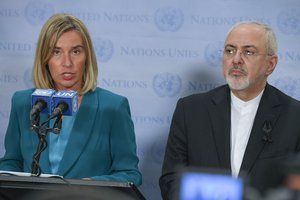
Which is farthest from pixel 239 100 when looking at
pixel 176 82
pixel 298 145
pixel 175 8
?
pixel 175 8

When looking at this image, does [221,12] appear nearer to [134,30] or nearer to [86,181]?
[134,30]

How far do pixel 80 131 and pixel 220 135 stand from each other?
757mm

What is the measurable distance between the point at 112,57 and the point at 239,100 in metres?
1.16

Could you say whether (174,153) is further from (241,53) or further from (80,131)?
(241,53)

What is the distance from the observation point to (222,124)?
277 cm

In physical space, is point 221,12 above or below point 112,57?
above

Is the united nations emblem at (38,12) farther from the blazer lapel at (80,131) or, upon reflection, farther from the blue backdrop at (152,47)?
the blazer lapel at (80,131)

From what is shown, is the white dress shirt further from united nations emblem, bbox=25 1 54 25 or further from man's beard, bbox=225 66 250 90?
united nations emblem, bbox=25 1 54 25

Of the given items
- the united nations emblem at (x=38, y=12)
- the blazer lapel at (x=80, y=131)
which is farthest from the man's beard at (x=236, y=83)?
the united nations emblem at (x=38, y=12)

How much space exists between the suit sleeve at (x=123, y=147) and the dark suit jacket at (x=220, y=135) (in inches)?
8.4

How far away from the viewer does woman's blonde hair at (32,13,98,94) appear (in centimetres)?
264

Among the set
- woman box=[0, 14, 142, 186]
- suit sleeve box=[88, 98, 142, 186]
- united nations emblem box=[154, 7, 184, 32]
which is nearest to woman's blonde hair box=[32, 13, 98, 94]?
woman box=[0, 14, 142, 186]

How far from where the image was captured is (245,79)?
9.25ft

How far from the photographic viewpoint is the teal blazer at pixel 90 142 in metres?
2.61
